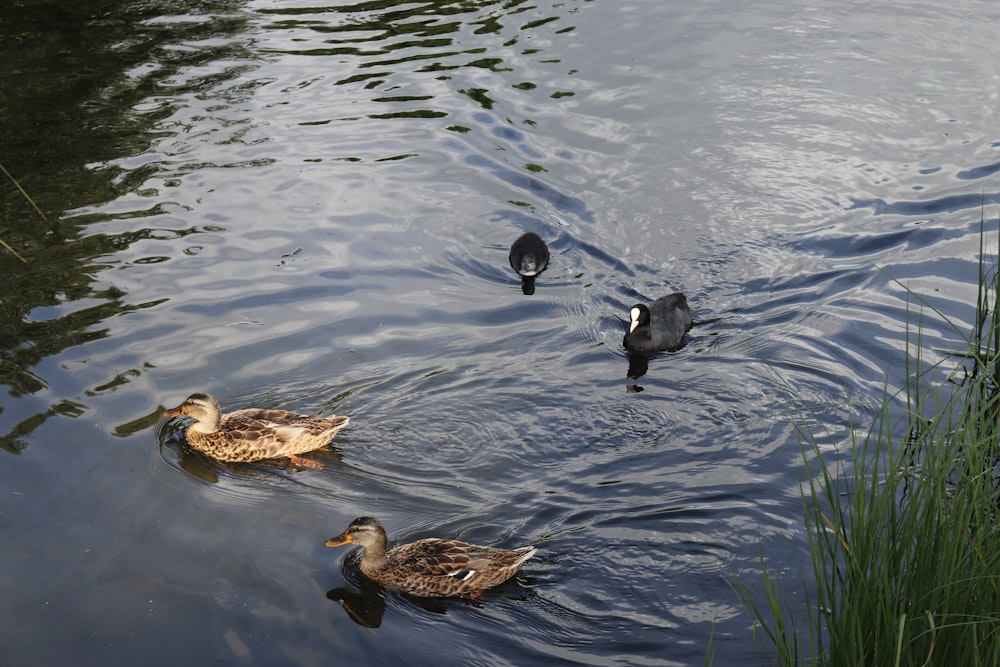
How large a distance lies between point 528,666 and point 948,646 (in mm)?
2623

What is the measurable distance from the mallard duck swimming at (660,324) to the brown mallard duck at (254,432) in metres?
3.15

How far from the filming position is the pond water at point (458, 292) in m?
7.06

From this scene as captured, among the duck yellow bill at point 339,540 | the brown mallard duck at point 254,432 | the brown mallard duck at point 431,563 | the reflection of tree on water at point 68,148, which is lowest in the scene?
the brown mallard duck at point 431,563

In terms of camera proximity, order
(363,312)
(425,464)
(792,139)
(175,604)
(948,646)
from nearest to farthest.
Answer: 1. (948,646)
2. (175,604)
3. (425,464)
4. (363,312)
5. (792,139)

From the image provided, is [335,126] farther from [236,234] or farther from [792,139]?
[792,139]

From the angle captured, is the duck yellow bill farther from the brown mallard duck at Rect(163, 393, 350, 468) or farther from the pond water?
the brown mallard duck at Rect(163, 393, 350, 468)

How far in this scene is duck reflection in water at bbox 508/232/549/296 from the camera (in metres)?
11.4

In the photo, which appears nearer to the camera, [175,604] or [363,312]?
[175,604]

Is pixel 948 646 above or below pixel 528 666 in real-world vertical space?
above

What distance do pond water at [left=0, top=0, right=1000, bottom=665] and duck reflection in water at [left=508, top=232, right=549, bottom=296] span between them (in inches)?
5.9

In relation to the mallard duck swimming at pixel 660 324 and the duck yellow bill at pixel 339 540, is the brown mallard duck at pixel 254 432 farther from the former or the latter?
the mallard duck swimming at pixel 660 324

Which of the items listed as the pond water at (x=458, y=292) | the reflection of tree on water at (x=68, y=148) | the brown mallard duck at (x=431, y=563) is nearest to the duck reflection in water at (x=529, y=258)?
the pond water at (x=458, y=292)

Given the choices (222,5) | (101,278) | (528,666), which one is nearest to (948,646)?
(528,666)

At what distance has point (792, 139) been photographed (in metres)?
13.8
